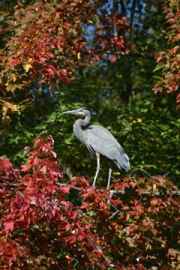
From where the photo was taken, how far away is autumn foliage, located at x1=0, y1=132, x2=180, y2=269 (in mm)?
5898

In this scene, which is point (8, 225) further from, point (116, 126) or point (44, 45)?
point (116, 126)

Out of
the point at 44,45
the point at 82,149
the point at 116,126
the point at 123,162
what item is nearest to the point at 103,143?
the point at 123,162

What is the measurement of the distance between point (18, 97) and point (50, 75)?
259 centimetres

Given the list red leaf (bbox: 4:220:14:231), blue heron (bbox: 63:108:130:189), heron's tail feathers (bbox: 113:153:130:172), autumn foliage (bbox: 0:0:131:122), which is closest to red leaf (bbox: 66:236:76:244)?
red leaf (bbox: 4:220:14:231)

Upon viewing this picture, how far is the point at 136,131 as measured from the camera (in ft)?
35.4

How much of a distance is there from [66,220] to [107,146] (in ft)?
7.62

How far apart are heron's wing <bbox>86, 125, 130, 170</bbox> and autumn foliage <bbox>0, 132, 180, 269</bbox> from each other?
1.02 meters

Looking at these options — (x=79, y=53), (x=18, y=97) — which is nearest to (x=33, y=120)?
(x=18, y=97)

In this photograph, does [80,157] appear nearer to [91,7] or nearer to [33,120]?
[33,120]

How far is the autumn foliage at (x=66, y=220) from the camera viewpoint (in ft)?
19.4

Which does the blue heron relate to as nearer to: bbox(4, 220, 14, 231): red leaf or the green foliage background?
the green foliage background

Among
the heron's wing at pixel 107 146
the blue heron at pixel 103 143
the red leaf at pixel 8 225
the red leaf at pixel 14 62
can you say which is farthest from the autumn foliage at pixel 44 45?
the red leaf at pixel 8 225

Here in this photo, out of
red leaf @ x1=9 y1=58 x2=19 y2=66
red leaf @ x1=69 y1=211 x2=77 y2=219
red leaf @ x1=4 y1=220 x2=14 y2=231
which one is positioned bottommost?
red leaf @ x1=69 y1=211 x2=77 y2=219

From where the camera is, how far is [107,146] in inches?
333
